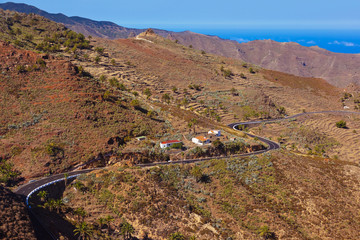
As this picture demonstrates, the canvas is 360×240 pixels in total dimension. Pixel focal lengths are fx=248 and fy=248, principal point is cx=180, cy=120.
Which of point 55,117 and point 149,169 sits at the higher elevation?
point 55,117

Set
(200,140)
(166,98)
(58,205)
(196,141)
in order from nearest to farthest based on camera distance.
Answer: (58,205) → (200,140) → (196,141) → (166,98)

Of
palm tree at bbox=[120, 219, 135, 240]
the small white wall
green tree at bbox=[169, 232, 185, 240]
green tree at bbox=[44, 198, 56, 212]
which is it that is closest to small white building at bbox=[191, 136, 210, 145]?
the small white wall

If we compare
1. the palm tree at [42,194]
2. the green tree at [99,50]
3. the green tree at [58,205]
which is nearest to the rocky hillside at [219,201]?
the green tree at [58,205]

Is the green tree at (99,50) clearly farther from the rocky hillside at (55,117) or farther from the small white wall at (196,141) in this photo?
the small white wall at (196,141)

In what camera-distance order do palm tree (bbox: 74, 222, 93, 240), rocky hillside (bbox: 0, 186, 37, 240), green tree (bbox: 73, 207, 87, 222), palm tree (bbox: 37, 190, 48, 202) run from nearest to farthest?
rocky hillside (bbox: 0, 186, 37, 240) < palm tree (bbox: 74, 222, 93, 240) < green tree (bbox: 73, 207, 87, 222) < palm tree (bbox: 37, 190, 48, 202)

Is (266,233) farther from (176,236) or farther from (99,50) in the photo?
(99,50)

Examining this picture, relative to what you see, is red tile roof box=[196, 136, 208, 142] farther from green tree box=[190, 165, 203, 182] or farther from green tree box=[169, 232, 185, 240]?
green tree box=[169, 232, 185, 240]

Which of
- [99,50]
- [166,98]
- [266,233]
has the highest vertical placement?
[99,50]

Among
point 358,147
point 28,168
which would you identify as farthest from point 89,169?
point 358,147

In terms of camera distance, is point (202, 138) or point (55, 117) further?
point (202, 138)

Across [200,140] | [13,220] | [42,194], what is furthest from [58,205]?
[200,140]
